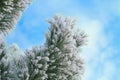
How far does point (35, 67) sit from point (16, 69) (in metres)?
0.35

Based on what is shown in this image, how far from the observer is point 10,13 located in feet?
23.5

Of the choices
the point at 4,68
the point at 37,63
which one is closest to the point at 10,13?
the point at 4,68

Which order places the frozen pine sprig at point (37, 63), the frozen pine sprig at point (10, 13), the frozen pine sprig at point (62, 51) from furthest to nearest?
the frozen pine sprig at point (10, 13), the frozen pine sprig at point (62, 51), the frozen pine sprig at point (37, 63)

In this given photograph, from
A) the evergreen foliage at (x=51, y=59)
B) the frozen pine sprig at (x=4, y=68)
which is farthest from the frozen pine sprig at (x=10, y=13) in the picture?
the frozen pine sprig at (x=4, y=68)

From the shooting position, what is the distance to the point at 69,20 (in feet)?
20.9

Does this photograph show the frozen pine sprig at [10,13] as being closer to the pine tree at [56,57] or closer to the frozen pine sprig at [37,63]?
the pine tree at [56,57]

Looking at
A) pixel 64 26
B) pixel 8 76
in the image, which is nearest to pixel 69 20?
pixel 64 26

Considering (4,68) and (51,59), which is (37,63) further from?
(4,68)

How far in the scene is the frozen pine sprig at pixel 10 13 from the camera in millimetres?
6910

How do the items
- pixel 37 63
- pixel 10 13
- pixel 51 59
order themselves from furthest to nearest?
pixel 10 13
pixel 51 59
pixel 37 63

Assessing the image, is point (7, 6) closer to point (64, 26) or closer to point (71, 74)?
point (64, 26)

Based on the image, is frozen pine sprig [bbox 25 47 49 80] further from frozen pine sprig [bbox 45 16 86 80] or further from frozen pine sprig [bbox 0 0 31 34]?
frozen pine sprig [bbox 0 0 31 34]

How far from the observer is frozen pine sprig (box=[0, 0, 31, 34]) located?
22.7ft

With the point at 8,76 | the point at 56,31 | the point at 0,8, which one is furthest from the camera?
the point at 0,8
